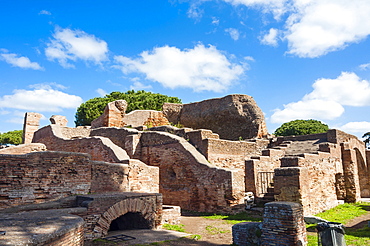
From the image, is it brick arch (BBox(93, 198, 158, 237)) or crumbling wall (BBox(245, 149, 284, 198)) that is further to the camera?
crumbling wall (BBox(245, 149, 284, 198))

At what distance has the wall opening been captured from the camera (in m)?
8.37

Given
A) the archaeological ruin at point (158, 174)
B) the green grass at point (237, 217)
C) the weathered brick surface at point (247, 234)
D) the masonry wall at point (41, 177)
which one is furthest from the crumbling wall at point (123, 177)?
the weathered brick surface at point (247, 234)

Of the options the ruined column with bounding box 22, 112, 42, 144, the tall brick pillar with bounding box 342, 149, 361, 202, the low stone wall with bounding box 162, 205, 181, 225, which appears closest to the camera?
the low stone wall with bounding box 162, 205, 181, 225

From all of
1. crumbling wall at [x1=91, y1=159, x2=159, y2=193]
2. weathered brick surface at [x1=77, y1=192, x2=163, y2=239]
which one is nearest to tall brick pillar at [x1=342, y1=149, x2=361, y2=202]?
crumbling wall at [x1=91, y1=159, x2=159, y2=193]

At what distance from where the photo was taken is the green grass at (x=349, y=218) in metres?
7.10

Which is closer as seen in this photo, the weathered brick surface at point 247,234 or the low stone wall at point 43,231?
the low stone wall at point 43,231

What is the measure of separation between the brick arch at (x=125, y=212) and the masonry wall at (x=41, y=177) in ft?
4.13

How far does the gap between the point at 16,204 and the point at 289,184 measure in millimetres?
7991

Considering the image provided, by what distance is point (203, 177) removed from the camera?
11492 millimetres

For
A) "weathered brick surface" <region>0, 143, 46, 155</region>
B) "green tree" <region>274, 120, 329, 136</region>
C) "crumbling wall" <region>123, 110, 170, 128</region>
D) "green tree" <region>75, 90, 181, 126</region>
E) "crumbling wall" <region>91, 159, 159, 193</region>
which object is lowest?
"crumbling wall" <region>91, 159, 159, 193</region>

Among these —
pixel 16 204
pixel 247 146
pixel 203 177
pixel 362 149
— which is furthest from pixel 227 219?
pixel 362 149

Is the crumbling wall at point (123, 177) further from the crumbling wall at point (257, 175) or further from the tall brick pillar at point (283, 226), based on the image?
the tall brick pillar at point (283, 226)

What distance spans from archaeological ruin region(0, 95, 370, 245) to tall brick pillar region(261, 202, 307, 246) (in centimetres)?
4

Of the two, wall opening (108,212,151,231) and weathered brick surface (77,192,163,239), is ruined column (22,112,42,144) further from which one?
weathered brick surface (77,192,163,239)
